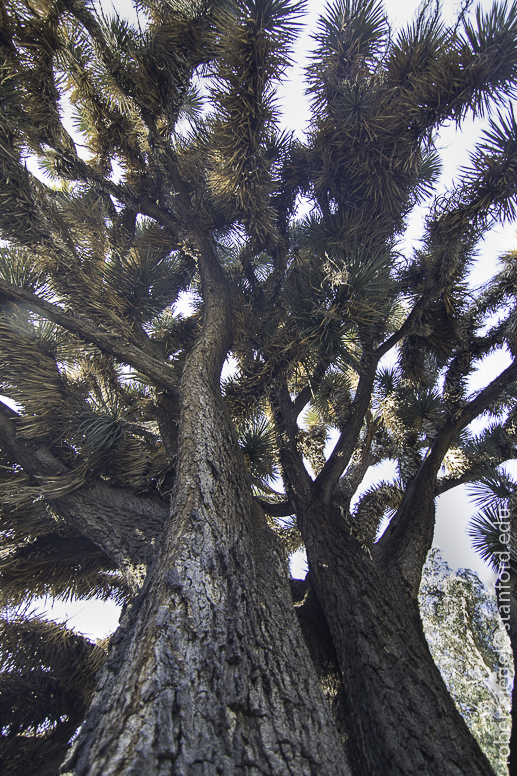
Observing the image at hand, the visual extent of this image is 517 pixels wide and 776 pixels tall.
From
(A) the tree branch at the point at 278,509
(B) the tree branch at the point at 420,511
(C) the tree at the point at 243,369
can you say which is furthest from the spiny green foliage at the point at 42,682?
(B) the tree branch at the point at 420,511

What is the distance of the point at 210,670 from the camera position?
4.27 feet

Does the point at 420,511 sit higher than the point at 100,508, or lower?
higher

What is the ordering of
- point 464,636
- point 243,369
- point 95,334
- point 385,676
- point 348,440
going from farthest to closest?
point 464,636
point 243,369
point 348,440
point 95,334
point 385,676

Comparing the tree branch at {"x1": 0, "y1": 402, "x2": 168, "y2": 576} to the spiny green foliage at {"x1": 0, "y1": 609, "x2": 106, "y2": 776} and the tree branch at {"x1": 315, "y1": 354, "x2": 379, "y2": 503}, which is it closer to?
the tree branch at {"x1": 315, "y1": 354, "x2": 379, "y2": 503}

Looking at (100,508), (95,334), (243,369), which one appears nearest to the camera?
(100,508)

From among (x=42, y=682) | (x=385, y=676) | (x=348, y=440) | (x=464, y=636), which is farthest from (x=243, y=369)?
(x=464, y=636)

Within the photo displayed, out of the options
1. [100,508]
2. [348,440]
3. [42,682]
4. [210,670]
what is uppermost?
[348,440]

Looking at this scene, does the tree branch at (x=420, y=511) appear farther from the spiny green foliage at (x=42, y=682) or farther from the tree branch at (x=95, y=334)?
the spiny green foliage at (x=42, y=682)

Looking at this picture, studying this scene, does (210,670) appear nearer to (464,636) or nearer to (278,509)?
(278,509)

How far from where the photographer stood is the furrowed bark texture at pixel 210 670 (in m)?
1.04

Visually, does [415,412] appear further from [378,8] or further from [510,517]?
[378,8]

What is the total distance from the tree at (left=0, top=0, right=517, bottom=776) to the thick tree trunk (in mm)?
12

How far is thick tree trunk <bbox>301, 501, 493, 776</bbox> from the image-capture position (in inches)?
62.8

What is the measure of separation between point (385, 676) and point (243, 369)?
9.06 ft
